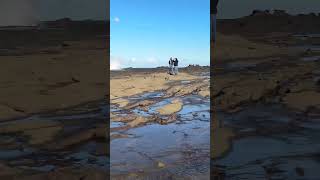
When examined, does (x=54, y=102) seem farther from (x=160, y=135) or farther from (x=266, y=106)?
(x=266, y=106)

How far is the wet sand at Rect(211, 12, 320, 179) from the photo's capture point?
4.83m

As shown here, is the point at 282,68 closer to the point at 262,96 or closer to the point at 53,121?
the point at 262,96

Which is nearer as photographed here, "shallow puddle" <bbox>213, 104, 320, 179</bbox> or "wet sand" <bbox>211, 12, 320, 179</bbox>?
"shallow puddle" <bbox>213, 104, 320, 179</bbox>

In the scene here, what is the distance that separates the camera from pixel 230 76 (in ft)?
32.3

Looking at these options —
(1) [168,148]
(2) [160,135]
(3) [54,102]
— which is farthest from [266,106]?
(3) [54,102]

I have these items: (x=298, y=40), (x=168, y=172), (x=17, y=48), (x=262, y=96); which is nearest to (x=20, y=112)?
(x=168, y=172)

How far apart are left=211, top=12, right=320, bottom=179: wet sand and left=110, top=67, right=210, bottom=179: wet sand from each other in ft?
0.86

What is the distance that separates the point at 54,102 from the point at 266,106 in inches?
136

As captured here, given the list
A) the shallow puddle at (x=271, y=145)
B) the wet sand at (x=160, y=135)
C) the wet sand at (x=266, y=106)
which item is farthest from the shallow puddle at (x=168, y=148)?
the shallow puddle at (x=271, y=145)

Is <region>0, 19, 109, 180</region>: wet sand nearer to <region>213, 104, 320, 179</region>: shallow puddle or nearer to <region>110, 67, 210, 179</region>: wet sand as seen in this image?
<region>110, 67, 210, 179</region>: wet sand

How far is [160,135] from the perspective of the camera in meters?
6.51

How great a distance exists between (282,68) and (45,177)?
6394 millimetres

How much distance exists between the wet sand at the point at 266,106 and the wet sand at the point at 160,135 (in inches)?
10.3

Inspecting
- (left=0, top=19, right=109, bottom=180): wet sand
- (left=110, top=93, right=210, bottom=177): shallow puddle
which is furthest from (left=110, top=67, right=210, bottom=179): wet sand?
(left=0, top=19, right=109, bottom=180): wet sand
